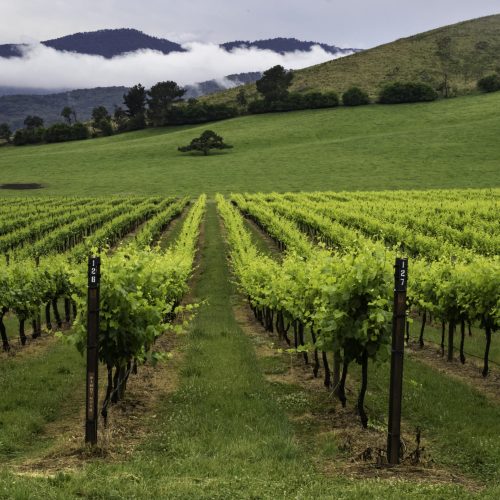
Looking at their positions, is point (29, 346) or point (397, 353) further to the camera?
point (29, 346)

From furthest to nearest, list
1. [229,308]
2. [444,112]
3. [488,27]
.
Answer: [488,27], [444,112], [229,308]

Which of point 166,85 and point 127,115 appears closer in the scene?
point 166,85

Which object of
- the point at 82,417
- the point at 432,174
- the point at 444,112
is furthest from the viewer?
the point at 444,112

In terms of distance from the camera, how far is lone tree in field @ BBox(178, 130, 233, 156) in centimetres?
10356

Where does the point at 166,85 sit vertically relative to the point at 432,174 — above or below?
above

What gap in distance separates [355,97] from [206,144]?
42872 millimetres

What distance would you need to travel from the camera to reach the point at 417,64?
155 m

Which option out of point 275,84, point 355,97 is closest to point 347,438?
point 355,97

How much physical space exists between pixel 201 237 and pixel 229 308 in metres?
18.9

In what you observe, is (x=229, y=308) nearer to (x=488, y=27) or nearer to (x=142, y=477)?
(x=142, y=477)

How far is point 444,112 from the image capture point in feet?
375

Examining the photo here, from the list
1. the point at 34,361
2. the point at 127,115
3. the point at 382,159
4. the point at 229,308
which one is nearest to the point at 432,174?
the point at 382,159

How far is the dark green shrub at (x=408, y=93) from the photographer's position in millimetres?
125562

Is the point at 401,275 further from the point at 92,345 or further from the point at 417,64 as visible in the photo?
the point at 417,64
